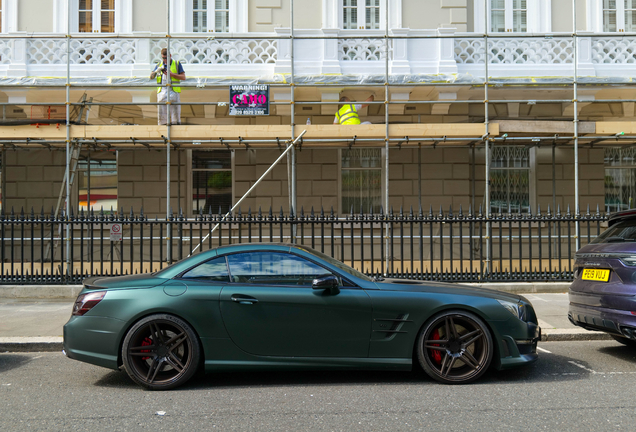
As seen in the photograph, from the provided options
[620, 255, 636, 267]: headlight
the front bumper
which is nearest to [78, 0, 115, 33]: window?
the front bumper

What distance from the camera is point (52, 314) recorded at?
8.89 m

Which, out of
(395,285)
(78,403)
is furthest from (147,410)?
(395,285)

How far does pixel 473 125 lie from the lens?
480 inches

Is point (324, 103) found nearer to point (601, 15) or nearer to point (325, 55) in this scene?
point (325, 55)

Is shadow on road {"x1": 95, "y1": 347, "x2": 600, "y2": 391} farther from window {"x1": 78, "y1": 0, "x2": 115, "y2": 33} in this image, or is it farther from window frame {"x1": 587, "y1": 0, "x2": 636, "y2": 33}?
window frame {"x1": 587, "y1": 0, "x2": 636, "y2": 33}

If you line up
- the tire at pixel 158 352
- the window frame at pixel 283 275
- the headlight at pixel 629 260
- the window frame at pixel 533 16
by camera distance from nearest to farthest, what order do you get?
the tire at pixel 158 352
the window frame at pixel 283 275
the headlight at pixel 629 260
the window frame at pixel 533 16

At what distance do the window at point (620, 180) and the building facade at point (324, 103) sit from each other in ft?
0.16

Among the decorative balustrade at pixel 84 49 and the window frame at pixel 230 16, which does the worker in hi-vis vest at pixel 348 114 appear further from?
the decorative balustrade at pixel 84 49

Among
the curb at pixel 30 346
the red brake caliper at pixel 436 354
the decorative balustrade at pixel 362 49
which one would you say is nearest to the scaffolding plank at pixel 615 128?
the decorative balustrade at pixel 362 49

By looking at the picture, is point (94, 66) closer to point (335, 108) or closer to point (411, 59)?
point (335, 108)

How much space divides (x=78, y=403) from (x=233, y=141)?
27.4 ft

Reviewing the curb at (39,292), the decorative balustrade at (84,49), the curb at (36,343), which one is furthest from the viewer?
the decorative balustrade at (84,49)

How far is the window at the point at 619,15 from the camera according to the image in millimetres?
15438

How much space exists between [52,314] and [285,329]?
5.26 meters
